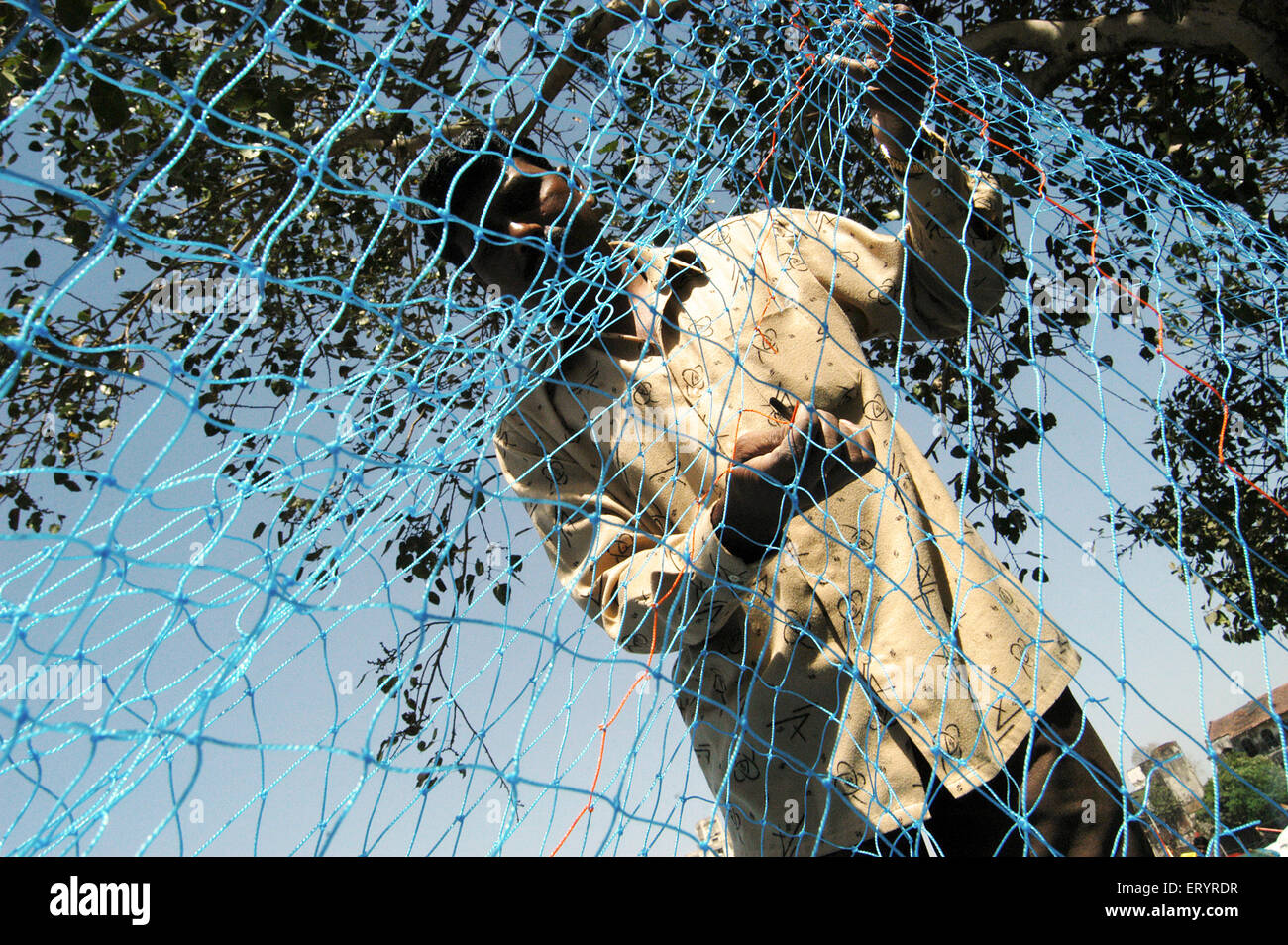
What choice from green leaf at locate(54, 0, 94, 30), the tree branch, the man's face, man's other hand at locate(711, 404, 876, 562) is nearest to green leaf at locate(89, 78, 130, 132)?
green leaf at locate(54, 0, 94, 30)

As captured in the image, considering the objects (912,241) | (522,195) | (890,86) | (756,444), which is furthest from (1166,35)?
(756,444)

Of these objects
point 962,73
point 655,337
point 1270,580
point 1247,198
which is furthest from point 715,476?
point 1270,580

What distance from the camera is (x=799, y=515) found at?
1526 millimetres

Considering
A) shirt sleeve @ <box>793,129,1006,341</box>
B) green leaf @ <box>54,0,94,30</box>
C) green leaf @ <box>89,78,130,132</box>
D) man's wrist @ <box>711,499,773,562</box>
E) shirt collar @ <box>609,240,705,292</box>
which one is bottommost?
man's wrist @ <box>711,499,773,562</box>

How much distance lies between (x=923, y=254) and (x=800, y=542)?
59 cm

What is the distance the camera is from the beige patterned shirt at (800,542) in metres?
1.41

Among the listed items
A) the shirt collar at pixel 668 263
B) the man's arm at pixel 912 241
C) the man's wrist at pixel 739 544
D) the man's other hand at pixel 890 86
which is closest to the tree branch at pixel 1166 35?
the man's other hand at pixel 890 86

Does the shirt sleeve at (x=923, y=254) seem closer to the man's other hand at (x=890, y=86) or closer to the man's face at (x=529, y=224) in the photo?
the man's other hand at (x=890, y=86)

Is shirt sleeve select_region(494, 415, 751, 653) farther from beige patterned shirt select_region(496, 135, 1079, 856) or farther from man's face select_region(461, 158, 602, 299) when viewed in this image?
man's face select_region(461, 158, 602, 299)

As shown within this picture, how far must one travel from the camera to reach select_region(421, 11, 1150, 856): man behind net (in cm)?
136

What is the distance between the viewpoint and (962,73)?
2.09m

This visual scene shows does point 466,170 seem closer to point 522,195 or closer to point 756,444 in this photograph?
point 522,195

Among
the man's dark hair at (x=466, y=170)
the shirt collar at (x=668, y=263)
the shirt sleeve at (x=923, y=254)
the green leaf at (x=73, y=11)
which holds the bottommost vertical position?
the shirt sleeve at (x=923, y=254)

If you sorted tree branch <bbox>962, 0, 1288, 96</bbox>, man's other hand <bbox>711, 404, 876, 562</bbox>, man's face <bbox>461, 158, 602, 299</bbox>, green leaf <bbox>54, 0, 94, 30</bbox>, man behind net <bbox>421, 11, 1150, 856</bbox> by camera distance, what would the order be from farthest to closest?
tree branch <bbox>962, 0, 1288, 96</bbox> → green leaf <bbox>54, 0, 94, 30</bbox> → man's face <bbox>461, 158, 602, 299</bbox> → man behind net <bbox>421, 11, 1150, 856</bbox> → man's other hand <bbox>711, 404, 876, 562</bbox>
